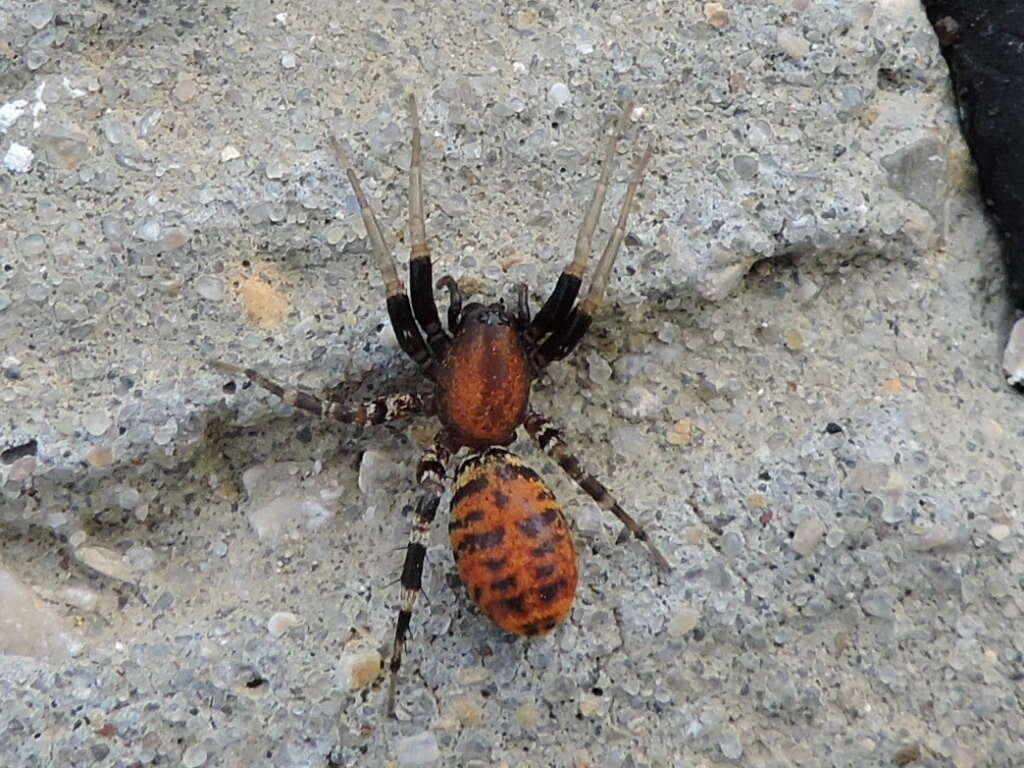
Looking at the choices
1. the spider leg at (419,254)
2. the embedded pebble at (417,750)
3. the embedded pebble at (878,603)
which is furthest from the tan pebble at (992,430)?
the embedded pebble at (417,750)

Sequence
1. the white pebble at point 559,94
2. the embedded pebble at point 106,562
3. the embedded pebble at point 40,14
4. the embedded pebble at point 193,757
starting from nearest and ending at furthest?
the embedded pebble at point 193,757
the embedded pebble at point 106,562
the embedded pebble at point 40,14
the white pebble at point 559,94

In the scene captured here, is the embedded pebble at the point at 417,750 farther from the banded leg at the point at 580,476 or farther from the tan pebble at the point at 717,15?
the tan pebble at the point at 717,15

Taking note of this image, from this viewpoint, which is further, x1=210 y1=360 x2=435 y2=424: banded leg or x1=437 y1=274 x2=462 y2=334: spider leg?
x1=437 y1=274 x2=462 y2=334: spider leg

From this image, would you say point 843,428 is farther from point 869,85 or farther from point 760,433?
point 869,85

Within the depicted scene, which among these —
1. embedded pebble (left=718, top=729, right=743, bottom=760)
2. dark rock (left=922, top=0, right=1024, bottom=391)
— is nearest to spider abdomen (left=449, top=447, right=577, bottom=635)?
embedded pebble (left=718, top=729, right=743, bottom=760)

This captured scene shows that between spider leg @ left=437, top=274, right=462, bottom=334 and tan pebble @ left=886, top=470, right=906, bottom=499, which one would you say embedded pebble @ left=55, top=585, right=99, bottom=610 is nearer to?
spider leg @ left=437, top=274, right=462, bottom=334

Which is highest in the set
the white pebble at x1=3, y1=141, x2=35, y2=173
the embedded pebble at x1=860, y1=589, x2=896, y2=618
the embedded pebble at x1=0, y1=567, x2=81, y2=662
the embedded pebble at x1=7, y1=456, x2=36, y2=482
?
the white pebble at x1=3, y1=141, x2=35, y2=173

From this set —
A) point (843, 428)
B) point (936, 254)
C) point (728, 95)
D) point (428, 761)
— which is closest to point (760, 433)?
point (843, 428)
